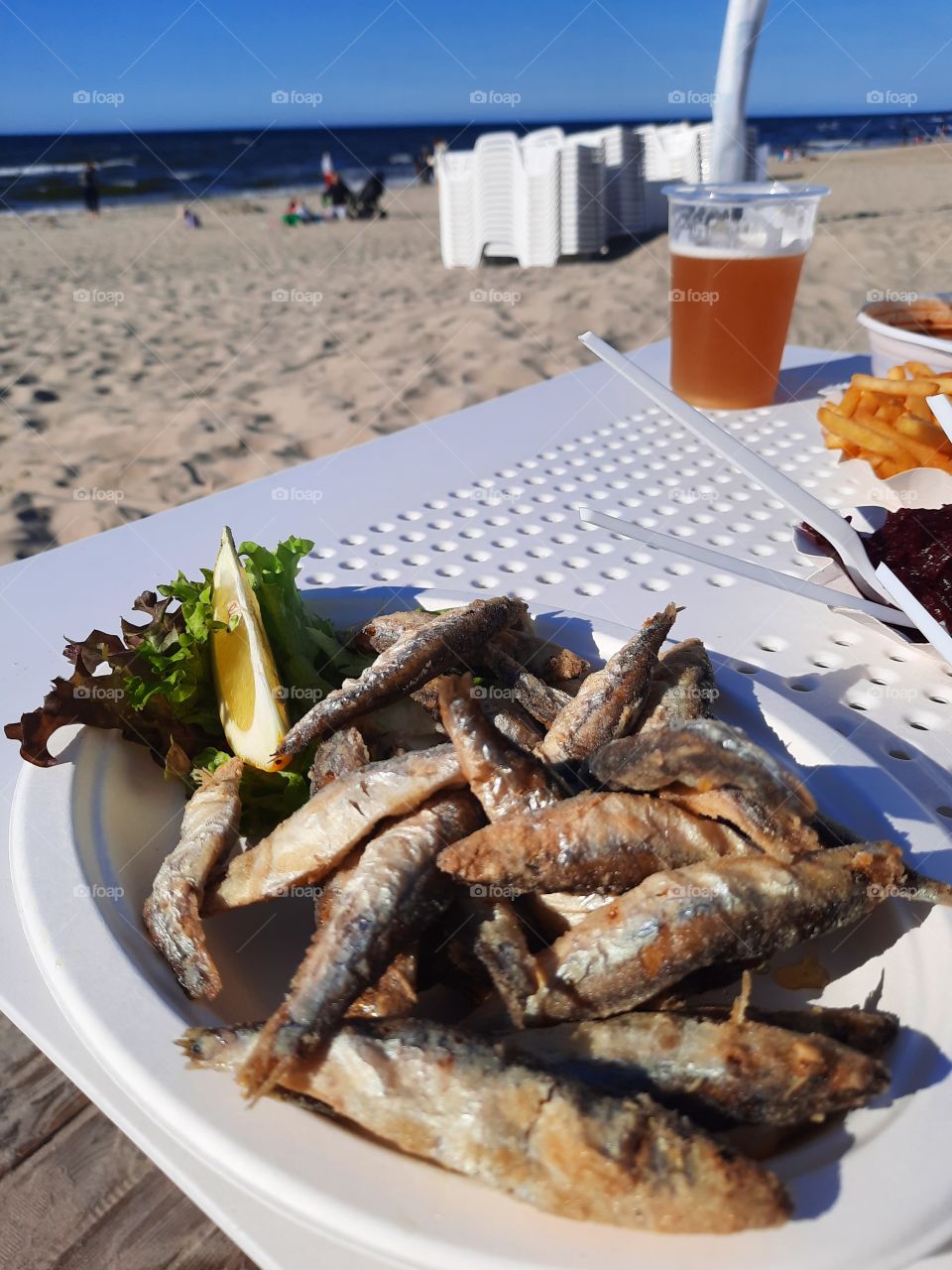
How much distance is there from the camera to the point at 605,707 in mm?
1501

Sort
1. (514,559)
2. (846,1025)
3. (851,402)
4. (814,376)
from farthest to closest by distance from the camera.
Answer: (814,376)
(851,402)
(514,559)
(846,1025)

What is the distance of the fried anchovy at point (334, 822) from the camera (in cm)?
129

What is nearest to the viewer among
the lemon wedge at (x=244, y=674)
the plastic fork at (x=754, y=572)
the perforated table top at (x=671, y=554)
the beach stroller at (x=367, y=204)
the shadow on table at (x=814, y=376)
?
the lemon wedge at (x=244, y=674)

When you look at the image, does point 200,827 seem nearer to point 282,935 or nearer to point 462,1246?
point 282,935

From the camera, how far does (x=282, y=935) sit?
1.45m

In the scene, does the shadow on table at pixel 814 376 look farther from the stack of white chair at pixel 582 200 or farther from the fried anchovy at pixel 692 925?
the stack of white chair at pixel 582 200

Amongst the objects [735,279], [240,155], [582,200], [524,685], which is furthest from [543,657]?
[240,155]

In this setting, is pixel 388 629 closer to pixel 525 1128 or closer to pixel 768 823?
pixel 768 823

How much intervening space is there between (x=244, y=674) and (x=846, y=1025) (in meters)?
1.19

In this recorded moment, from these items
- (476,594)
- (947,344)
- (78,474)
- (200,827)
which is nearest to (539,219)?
(78,474)

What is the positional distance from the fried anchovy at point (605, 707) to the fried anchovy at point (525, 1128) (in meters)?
0.52

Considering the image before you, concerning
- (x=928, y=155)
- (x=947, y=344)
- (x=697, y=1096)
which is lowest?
(x=697, y=1096)

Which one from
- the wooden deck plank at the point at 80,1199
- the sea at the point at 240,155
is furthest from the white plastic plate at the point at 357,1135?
the sea at the point at 240,155

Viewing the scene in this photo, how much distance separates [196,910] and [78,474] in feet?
22.0
